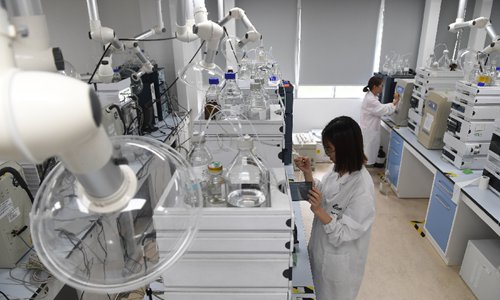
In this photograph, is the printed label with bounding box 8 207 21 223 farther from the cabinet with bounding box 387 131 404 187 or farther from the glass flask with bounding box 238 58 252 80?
the cabinet with bounding box 387 131 404 187

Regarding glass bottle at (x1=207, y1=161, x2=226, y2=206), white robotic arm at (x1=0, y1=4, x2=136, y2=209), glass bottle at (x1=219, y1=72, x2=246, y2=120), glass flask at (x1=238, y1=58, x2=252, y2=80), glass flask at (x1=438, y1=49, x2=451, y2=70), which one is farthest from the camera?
glass flask at (x1=438, y1=49, x2=451, y2=70)

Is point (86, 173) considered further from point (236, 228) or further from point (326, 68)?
point (326, 68)

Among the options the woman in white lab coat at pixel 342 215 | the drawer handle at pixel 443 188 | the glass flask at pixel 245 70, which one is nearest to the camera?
the woman in white lab coat at pixel 342 215

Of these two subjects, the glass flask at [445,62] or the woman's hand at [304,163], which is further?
the glass flask at [445,62]

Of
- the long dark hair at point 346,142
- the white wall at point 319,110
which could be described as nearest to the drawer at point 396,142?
the white wall at point 319,110

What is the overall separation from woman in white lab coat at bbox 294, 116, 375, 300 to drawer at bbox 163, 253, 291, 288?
0.48 metres

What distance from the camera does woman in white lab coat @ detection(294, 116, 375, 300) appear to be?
1440 millimetres

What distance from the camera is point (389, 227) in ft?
10.9

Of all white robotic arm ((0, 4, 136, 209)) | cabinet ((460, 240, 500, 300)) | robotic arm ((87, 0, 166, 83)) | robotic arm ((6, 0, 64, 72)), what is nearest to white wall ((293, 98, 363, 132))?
cabinet ((460, 240, 500, 300))

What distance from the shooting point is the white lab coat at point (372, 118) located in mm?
Answer: 3934

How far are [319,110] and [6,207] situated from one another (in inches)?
174

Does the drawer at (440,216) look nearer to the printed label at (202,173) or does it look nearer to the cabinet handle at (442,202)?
the cabinet handle at (442,202)

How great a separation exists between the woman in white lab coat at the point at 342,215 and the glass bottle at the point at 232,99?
47cm

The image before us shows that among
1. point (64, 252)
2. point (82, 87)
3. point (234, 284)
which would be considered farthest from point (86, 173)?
point (234, 284)
